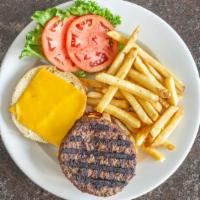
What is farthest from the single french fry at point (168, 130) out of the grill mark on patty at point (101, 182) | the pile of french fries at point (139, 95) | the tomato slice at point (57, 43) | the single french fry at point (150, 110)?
the tomato slice at point (57, 43)

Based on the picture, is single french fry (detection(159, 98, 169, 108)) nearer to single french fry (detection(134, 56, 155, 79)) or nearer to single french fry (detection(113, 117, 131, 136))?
single french fry (detection(134, 56, 155, 79))

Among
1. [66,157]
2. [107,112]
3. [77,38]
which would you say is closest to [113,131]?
[107,112]

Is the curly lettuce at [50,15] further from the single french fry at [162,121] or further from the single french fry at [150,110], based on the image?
the single french fry at [162,121]

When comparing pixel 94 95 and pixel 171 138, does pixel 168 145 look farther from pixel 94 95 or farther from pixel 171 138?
pixel 94 95

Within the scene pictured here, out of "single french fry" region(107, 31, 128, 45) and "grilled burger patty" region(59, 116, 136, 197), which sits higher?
"single french fry" region(107, 31, 128, 45)

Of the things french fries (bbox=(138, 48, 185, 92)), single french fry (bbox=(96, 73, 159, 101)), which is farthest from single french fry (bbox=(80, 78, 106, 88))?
french fries (bbox=(138, 48, 185, 92))

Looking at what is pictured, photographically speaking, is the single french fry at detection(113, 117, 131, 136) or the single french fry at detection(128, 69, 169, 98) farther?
the single french fry at detection(113, 117, 131, 136)
